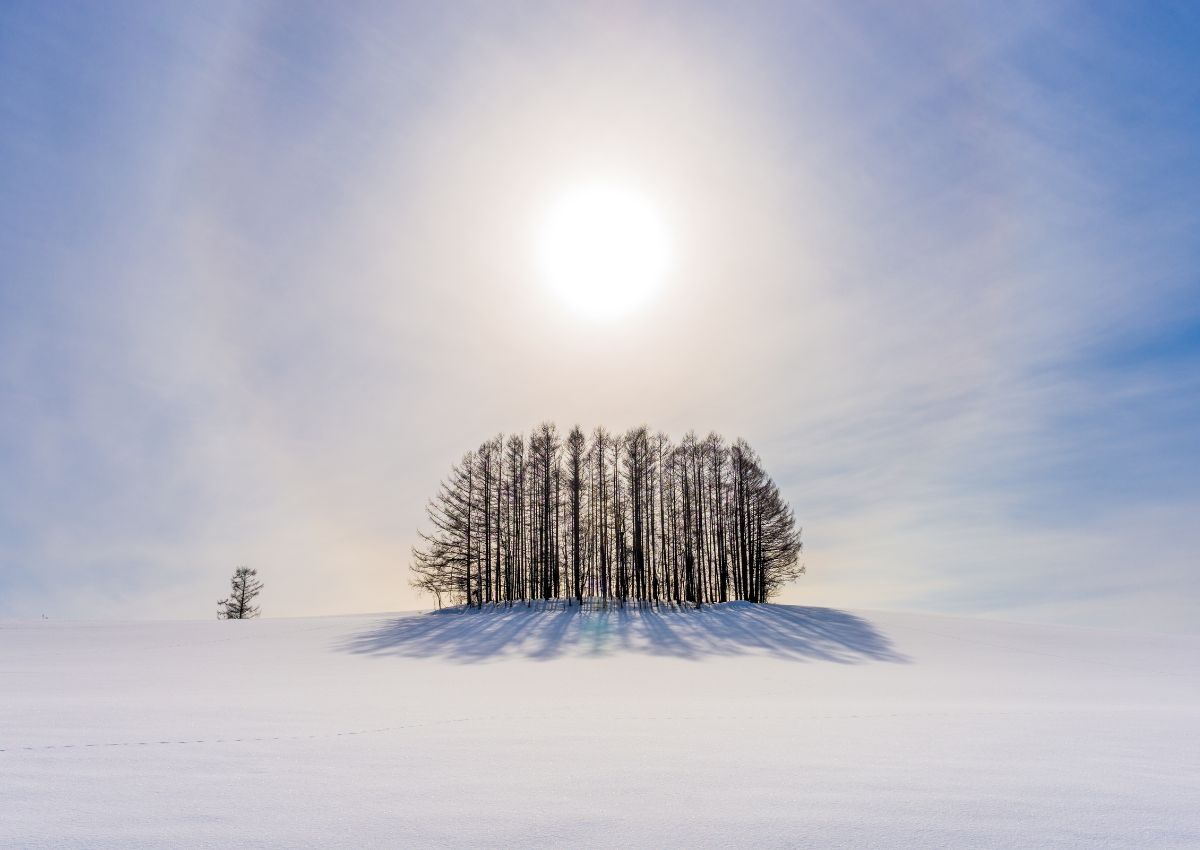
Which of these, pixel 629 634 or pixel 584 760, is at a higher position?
pixel 584 760

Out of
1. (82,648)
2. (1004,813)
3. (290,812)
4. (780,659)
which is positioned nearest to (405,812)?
(290,812)

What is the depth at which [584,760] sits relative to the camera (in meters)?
4.61

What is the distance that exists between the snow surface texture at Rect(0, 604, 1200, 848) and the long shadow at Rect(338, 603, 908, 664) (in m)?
4.68

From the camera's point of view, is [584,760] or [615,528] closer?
[584,760]

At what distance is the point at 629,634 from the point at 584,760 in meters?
18.7

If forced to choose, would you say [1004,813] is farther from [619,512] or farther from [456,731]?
[619,512]

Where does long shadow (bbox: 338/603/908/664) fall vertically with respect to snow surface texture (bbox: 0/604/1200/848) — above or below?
below

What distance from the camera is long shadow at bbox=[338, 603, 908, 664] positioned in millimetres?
18109

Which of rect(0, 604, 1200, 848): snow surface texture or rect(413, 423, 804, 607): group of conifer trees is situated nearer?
rect(0, 604, 1200, 848): snow surface texture

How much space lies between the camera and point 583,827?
10.3ft

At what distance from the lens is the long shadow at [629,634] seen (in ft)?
59.4

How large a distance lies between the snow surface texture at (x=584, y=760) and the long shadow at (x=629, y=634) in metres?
4.68

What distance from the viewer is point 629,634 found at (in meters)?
22.6

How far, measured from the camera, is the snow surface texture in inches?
123
